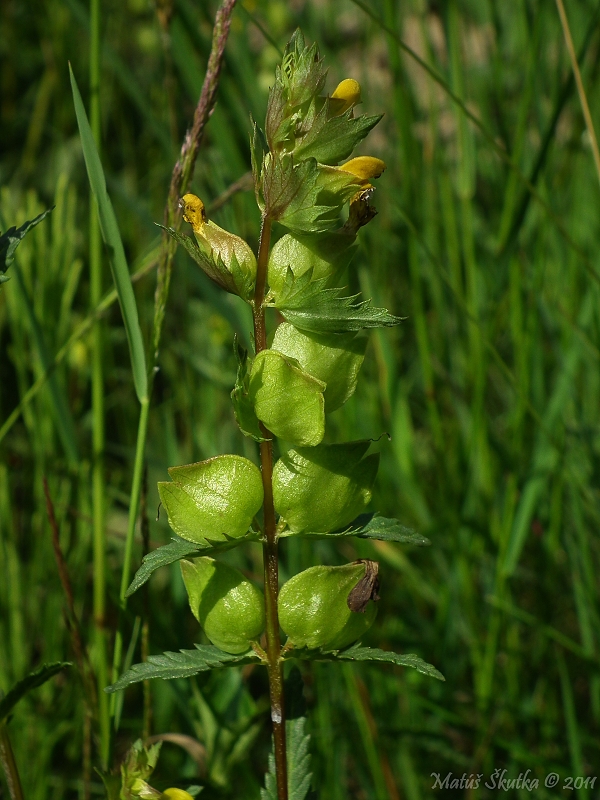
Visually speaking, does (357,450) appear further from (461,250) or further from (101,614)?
(461,250)

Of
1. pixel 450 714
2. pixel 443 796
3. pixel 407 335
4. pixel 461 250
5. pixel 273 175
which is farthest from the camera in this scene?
pixel 407 335

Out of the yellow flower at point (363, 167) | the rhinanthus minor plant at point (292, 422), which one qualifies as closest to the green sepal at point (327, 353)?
the rhinanthus minor plant at point (292, 422)

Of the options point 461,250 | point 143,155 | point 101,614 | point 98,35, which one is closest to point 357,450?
point 101,614

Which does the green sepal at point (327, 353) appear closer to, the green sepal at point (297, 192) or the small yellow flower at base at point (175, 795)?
the green sepal at point (297, 192)

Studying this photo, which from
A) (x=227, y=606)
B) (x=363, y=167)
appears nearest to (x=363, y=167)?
(x=363, y=167)

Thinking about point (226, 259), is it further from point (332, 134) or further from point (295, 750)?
point (295, 750)

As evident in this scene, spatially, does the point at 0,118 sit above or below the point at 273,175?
above

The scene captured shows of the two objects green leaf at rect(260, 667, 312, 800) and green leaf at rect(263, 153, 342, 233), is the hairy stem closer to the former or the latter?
green leaf at rect(263, 153, 342, 233)

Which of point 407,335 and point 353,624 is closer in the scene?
point 353,624
